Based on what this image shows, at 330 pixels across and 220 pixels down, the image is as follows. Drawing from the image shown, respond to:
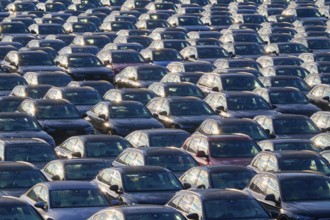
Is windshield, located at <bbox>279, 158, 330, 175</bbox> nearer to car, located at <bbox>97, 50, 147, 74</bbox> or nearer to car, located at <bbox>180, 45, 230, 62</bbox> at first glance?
car, located at <bbox>97, 50, 147, 74</bbox>

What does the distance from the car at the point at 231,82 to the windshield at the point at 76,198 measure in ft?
54.5

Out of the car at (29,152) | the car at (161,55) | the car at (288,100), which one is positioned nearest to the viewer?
the car at (29,152)

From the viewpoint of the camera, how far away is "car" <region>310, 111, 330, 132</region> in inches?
1303

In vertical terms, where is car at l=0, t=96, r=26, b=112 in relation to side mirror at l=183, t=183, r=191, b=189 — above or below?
below

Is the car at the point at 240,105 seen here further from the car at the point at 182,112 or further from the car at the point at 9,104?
the car at the point at 9,104

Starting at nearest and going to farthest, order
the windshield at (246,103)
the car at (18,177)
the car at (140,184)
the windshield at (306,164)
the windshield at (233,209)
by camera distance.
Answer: the windshield at (233,209), the car at (140,184), the car at (18,177), the windshield at (306,164), the windshield at (246,103)

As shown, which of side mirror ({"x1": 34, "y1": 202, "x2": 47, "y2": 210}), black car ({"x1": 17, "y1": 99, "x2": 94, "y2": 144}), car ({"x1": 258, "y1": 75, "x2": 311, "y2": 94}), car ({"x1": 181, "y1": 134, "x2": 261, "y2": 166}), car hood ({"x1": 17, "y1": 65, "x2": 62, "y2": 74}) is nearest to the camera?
side mirror ({"x1": 34, "y1": 202, "x2": 47, "y2": 210})

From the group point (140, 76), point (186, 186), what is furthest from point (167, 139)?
point (140, 76)

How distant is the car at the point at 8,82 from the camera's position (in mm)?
39000

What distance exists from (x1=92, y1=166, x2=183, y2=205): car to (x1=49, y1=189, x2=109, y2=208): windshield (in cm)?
82

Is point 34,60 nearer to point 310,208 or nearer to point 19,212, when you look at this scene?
point 310,208

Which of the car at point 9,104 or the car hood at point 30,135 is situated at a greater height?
the car hood at point 30,135

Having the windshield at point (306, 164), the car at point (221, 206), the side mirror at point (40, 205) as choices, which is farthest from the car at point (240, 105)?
the car at point (221, 206)

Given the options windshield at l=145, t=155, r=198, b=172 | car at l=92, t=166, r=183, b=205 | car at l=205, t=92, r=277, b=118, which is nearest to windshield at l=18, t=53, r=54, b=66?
car at l=205, t=92, r=277, b=118
